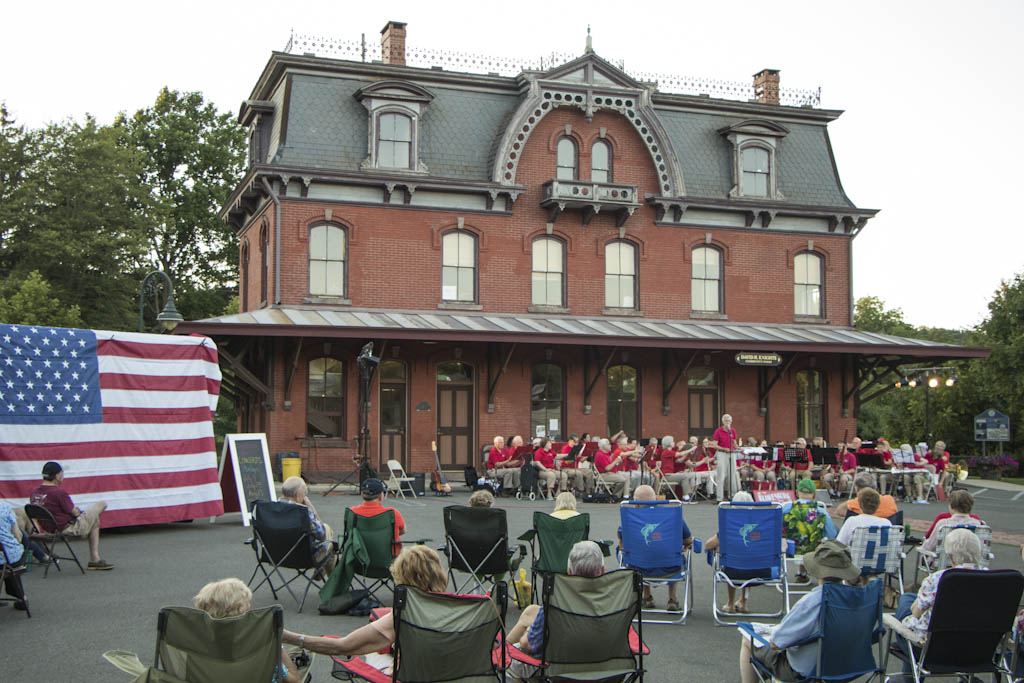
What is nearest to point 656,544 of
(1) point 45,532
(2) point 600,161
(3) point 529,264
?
(1) point 45,532

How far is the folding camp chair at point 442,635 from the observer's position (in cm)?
592

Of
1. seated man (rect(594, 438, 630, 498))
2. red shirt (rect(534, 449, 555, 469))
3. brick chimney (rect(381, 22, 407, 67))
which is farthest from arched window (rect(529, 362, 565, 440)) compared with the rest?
brick chimney (rect(381, 22, 407, 67))

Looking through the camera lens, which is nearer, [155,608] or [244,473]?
[155,608]

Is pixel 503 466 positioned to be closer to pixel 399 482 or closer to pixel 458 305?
pixel 399 482

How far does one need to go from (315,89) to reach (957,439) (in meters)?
29.6

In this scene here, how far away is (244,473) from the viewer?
16344 millimetres

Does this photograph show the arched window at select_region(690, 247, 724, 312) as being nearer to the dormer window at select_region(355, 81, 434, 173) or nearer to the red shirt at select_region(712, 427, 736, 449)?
the red shirt at select_region(712, 427, 736, 449)

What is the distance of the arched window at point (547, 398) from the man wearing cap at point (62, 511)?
49.0 feet

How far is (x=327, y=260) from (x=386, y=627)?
19392 mm

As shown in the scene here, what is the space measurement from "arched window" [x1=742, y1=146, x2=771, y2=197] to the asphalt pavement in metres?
14.2

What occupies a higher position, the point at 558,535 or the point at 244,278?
the point at 244,278

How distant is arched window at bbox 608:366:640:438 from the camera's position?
1059 inches

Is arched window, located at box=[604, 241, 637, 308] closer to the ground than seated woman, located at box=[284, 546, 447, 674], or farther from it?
farther from it

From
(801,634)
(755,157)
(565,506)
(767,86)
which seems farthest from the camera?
(767,86)
